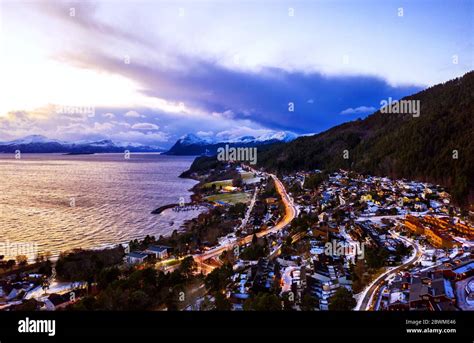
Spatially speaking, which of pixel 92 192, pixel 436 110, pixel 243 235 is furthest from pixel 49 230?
pixel 436 110

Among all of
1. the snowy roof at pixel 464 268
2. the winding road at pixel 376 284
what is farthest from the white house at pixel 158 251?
the snowy roof at pixel 464 268

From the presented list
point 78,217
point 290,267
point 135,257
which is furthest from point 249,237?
point 78,217

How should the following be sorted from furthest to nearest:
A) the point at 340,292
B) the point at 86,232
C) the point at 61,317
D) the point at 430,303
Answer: the point at 86,232, the point at 340,292, the point at 430,303, the point at 61,317

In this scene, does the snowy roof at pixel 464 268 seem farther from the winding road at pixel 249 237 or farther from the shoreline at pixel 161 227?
the shoreline at pixel 161 227

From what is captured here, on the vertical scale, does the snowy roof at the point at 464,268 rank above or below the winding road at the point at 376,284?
above

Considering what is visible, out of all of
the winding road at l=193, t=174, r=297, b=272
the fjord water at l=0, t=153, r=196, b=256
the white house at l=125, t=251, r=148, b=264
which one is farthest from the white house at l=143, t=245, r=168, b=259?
the fjord water at l=0, t=153, r=196, b=256

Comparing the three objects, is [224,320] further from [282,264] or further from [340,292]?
[282,264]

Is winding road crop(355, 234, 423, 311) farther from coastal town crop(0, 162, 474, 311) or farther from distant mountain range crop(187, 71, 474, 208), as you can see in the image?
distant mountain range crop(187, 71, 474, 208)

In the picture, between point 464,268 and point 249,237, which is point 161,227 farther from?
point 464,268
